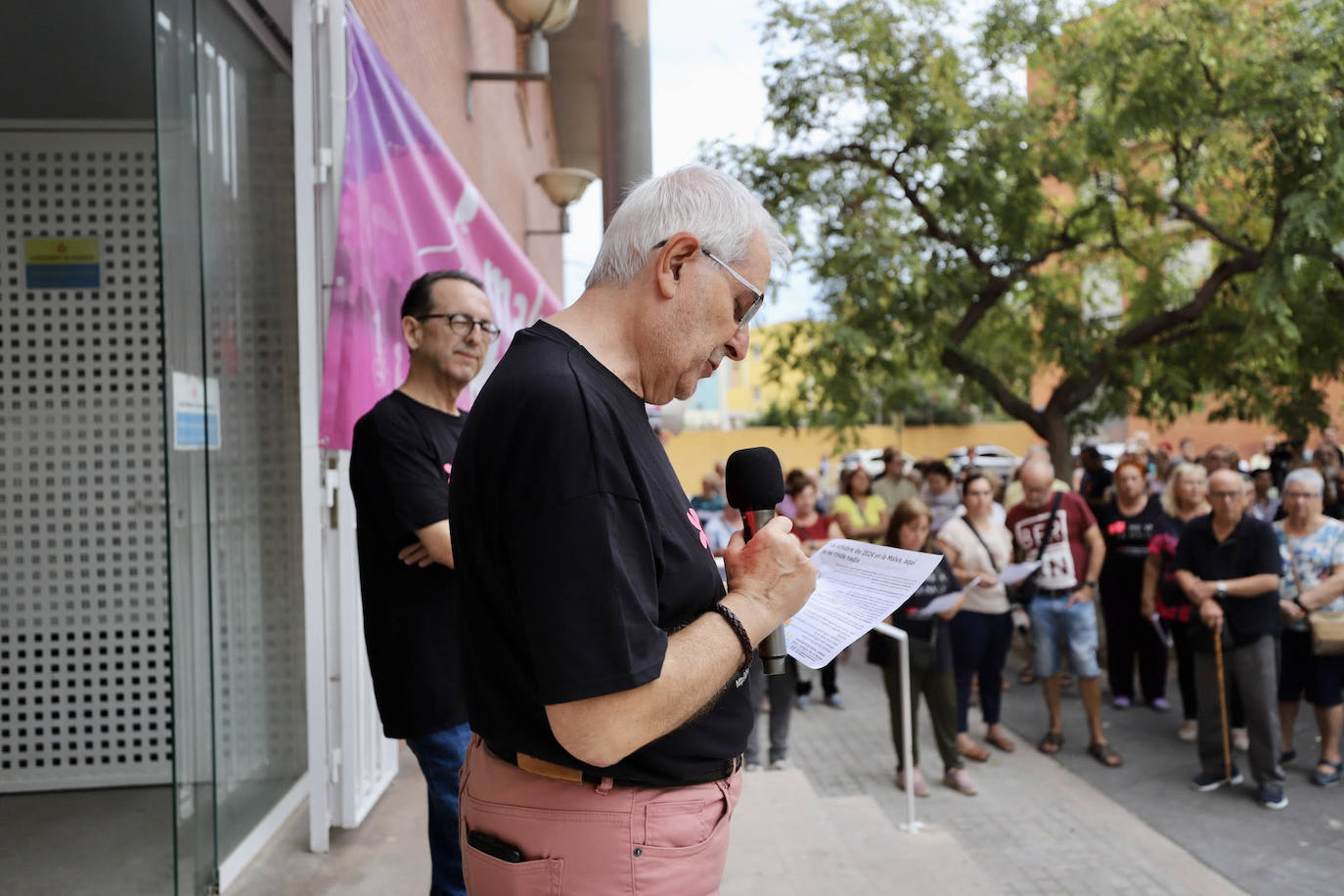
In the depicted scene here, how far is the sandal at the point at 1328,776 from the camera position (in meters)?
6.46

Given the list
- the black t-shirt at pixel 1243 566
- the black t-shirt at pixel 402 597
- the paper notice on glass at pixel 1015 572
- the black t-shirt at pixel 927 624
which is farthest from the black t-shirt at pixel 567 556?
the black t-shirt at pixel 1243 566

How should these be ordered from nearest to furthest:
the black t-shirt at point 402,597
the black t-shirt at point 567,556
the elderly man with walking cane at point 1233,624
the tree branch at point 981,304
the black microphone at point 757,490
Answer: the black t-shirt at point 567,556
the black microphone at point 757,490
the black t-shirt at point 402,597
the elderly man with walking cane at point 1233,624
the tree branch at point 981,304

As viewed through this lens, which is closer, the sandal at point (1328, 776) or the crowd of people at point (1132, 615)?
the crowd of people at point (1132, 615)

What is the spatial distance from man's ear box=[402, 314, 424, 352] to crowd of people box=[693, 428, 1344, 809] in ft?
13.4

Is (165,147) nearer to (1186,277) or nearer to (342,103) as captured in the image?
(342,103)

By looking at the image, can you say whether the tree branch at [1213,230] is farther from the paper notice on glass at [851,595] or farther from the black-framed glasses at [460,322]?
the paper notice on glass at [851,595]

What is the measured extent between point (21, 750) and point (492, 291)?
3195mm

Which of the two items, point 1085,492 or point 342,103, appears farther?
point 1085,492

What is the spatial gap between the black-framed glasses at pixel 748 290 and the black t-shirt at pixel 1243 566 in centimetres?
583

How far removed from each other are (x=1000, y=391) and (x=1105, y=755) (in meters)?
5.67

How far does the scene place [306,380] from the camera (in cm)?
377

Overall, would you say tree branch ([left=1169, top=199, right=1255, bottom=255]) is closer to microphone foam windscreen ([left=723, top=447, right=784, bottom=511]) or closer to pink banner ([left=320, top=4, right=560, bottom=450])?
pink banner ([left=320, top=4, right=560, bottom=450])

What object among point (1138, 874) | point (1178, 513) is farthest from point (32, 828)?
point (1178, 513)

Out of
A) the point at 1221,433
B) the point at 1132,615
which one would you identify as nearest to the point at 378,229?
A: the point at 1132,615
